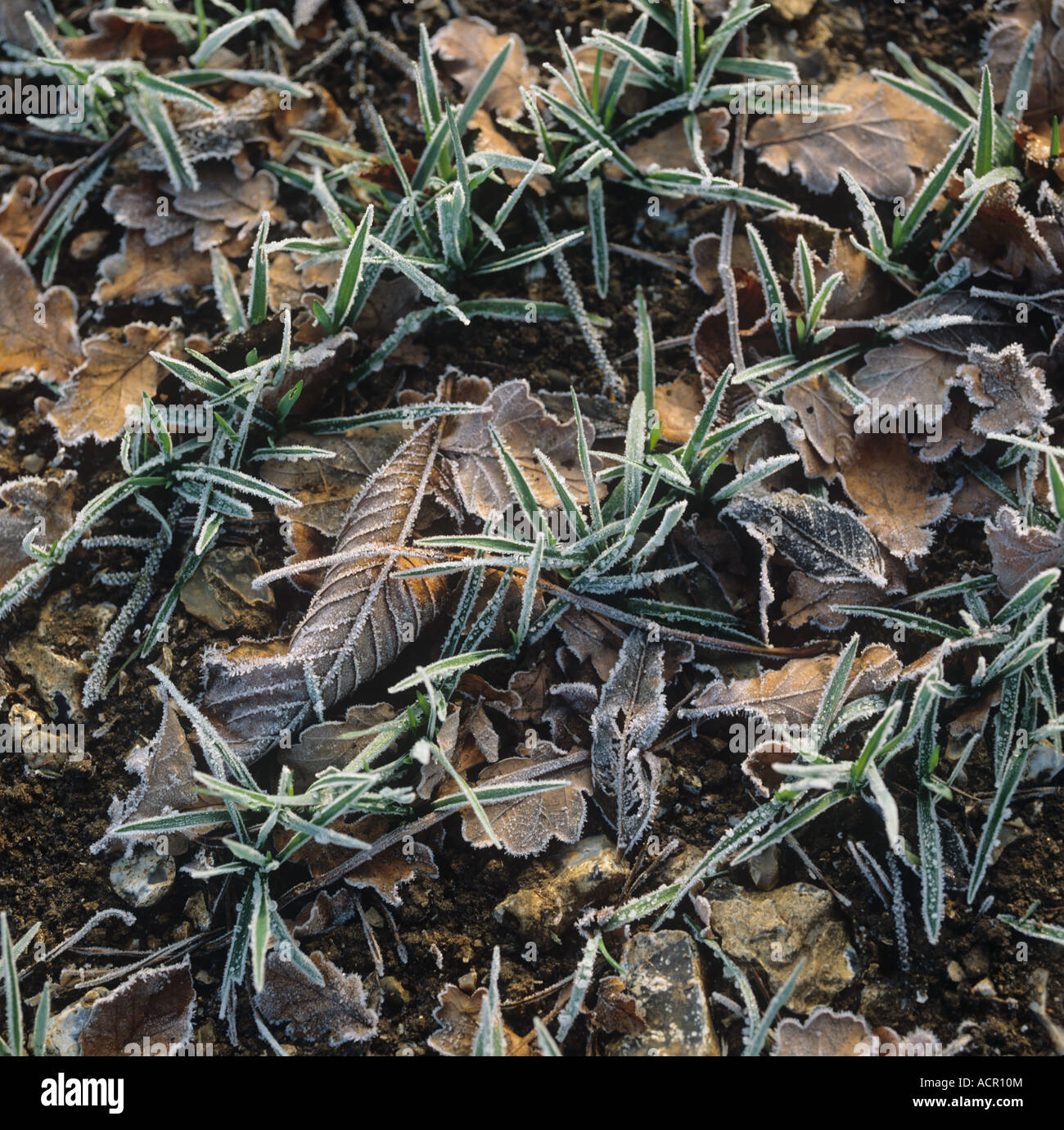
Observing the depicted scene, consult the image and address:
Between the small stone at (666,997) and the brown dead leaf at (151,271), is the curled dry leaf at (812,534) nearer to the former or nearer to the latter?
the small stone at (666,997)

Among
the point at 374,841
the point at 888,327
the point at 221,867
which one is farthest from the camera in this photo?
the point at 888,327

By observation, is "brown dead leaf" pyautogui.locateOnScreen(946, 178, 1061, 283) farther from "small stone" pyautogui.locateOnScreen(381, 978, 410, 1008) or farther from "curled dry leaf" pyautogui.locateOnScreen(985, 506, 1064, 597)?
"small stone" pyautogui.locateOnScreen(381, 978, 410, 1008)

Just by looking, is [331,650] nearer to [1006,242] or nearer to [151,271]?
[151,271]

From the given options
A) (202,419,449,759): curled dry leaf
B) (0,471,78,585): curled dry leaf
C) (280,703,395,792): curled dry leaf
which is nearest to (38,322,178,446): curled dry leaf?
Answer: (0,471,78,585): curled dry leaf

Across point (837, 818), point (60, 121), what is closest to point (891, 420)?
point (837, 818)

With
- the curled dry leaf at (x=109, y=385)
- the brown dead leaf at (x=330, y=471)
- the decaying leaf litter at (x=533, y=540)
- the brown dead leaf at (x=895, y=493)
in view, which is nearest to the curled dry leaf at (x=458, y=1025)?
the decaying leaf litter at (x=533, y=540)

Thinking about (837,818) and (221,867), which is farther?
(837,818)
